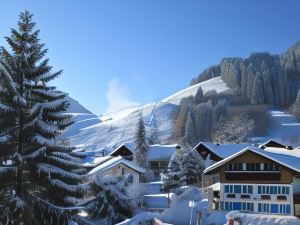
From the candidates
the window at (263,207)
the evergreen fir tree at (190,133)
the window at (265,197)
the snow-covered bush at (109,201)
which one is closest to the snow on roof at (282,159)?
the window at (265,197)

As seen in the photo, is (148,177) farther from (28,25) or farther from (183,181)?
(28,25)

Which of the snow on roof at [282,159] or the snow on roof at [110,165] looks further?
the snow on roof at [110,165]

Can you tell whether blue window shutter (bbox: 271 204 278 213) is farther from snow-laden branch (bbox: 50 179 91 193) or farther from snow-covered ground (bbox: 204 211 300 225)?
snow-laden branch (bbox: 50 179 91 193)

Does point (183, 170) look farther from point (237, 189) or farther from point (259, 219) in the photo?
point (259, 219)

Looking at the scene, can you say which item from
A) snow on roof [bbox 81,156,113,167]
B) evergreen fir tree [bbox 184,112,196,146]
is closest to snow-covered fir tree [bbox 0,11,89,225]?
snow on roof [bbox 81,156,113,167]

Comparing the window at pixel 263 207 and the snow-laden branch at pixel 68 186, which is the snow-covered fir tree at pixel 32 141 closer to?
the snow-laden branch at pixel 68 186

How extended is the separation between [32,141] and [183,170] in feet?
146

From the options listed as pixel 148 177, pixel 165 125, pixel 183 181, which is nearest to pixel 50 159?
pixel 183 181

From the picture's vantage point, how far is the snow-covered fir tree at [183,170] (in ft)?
210

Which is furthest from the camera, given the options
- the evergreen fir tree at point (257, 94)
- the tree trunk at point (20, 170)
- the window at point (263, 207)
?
the evergreen fir tree at point (257, 94)

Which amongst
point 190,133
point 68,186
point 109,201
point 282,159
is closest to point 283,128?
point 190,133

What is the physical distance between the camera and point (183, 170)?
65062mm

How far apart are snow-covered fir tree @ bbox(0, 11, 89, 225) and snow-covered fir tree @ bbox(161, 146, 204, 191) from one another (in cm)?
4101

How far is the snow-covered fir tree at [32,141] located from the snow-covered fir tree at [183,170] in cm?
4101
